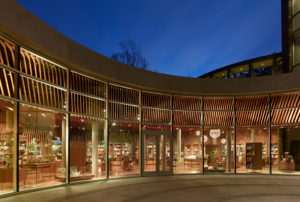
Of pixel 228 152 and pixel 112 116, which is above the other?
pixel 112 116

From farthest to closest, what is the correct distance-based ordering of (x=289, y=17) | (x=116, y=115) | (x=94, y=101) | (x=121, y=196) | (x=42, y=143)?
(x=289, y=17) < (x=116, y=115) < (x=94, y=101) < (x=42, y=143) < (x=121, y=196)

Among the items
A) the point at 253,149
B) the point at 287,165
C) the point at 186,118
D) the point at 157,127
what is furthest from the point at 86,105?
the point at 287,165

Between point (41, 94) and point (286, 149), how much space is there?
1641 centimetres

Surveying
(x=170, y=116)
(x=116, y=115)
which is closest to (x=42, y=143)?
(x=116, y=115)

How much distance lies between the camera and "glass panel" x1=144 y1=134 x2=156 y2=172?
14.3 meters

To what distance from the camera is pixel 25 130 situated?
9055 mm

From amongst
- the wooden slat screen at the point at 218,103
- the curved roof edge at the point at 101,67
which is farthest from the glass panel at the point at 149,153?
the wooden slat screen at the point at 218,103

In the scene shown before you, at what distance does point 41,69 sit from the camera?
9.76 m

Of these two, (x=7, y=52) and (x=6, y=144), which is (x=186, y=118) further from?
(x=7, y=52)

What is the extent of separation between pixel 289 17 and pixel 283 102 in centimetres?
1051

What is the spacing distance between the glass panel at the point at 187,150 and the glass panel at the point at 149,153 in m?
1.99

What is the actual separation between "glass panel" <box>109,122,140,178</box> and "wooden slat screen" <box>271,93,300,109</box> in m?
8.24

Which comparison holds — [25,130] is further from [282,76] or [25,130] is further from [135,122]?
[282,76]

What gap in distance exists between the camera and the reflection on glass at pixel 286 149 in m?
16.8
